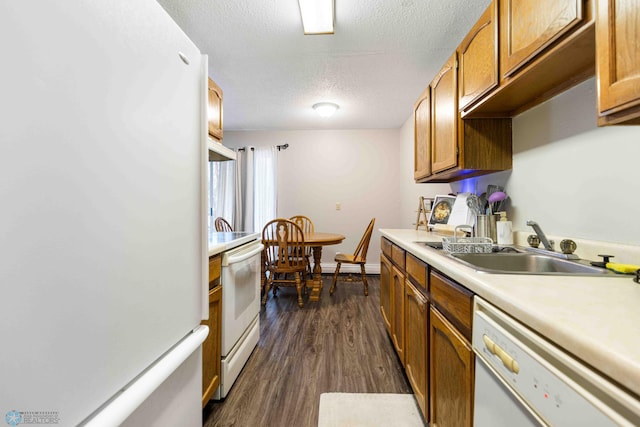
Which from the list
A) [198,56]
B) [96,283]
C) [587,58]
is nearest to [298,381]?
[96,283]

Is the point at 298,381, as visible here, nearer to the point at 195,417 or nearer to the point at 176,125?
the point at 195,417

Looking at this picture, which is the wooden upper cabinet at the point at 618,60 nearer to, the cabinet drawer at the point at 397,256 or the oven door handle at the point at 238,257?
the cabinet drawer at the point at 397,256

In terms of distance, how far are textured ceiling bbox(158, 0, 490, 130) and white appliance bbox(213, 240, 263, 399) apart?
1513 millimetres

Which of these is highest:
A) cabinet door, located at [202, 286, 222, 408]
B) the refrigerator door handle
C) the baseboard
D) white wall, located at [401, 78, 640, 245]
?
white wall, located at [401, 78, 640, 245]

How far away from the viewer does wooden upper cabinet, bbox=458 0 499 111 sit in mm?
1204

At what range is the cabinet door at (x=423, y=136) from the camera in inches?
78.4

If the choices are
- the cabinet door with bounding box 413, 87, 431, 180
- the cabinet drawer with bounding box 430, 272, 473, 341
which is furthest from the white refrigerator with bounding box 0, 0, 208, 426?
the cabinet door with bounding box 413, 87, 431, 180

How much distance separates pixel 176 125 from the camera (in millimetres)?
682

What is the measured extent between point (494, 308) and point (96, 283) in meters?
0.90

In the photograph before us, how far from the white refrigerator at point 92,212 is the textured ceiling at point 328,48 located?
4.36 feet

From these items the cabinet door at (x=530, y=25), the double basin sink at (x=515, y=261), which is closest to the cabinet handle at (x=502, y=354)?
the double basin sink at (x=515, y=261)

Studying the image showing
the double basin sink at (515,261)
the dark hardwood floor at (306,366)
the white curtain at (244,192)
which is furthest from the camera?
the white curtain at (244,192)

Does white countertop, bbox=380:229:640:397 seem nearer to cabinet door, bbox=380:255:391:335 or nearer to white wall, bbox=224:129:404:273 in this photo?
cabinet door, bbox=380:255:391:335

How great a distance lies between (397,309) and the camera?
5.70ft
